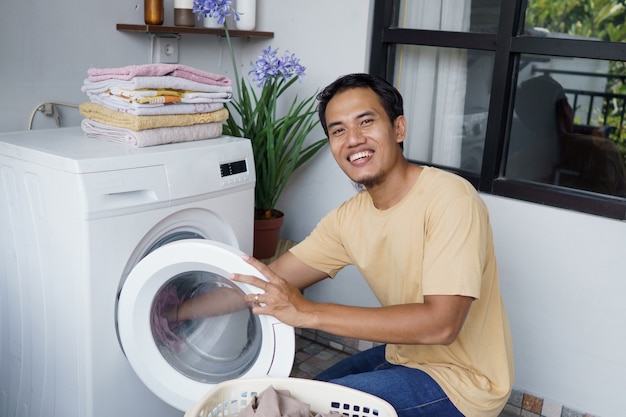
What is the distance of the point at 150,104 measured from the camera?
1779mm

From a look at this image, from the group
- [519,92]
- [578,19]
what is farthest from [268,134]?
[578,19]

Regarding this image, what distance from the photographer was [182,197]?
1.74m

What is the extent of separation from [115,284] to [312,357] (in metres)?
1.17

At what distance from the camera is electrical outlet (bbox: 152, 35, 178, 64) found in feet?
7.71

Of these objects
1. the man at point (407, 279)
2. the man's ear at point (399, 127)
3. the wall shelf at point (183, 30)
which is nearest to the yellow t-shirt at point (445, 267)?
the man at point (407, 279)

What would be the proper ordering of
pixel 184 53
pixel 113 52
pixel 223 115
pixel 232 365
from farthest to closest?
pixel 184 53, pixel 113 52, pixel 223 115, pixel 232 365

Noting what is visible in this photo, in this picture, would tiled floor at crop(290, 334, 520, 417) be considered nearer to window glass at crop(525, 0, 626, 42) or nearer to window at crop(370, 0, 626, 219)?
window at crop(370, 0, 626, 219)

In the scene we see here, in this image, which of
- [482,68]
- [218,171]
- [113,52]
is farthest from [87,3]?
[482,68]

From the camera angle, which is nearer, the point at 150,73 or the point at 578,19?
the point at 150,73

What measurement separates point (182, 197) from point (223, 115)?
0.38 meters

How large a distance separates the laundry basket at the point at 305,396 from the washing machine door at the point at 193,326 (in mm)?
96

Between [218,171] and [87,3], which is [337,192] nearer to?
[218,171]

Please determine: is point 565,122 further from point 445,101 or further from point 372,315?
point 372,315

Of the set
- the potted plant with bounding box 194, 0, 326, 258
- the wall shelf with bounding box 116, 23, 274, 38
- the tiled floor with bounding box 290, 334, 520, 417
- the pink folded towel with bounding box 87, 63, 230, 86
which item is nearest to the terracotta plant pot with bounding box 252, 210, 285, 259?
the potted plant with bounding box 194, 0, 326, 258
